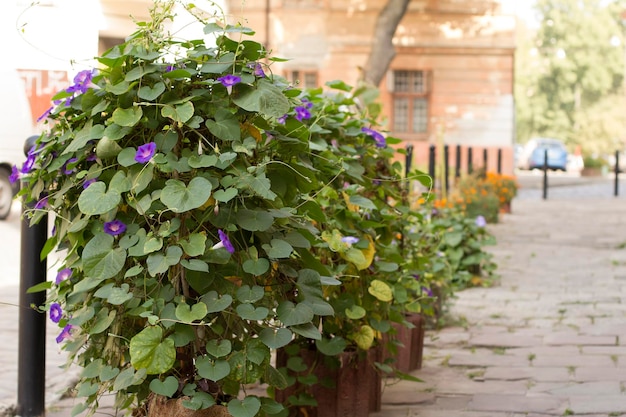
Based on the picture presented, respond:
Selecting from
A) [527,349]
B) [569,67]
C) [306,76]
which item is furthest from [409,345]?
[569,67]

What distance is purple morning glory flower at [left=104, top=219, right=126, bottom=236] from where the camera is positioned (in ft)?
9.59

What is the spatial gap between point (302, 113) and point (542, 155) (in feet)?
122

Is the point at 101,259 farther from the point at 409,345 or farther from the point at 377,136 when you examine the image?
the point at 409,345

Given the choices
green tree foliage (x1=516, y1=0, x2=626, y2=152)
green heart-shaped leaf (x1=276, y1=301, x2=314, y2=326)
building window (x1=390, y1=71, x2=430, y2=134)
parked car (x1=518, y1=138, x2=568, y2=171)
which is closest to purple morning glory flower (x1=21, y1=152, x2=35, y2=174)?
green heart-shaped leaf (x1=276, y1=301, x2=314, y2=326)

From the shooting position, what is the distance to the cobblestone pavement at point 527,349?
4508mm

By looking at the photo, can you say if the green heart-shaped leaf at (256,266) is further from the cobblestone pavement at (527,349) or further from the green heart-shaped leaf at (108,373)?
the cobblestone pavement at (527,349)

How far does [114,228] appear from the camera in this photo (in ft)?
9.60

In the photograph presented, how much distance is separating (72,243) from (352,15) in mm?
25771

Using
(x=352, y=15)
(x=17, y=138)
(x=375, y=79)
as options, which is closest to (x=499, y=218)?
(x=17, y=138)

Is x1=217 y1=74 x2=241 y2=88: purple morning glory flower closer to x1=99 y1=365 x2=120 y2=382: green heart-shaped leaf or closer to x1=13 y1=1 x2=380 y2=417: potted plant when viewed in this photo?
x1=13 y1=1 x2=380 y2=417: potted plant

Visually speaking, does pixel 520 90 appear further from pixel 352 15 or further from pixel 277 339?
pixel 277 339

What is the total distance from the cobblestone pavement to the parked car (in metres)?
30.0

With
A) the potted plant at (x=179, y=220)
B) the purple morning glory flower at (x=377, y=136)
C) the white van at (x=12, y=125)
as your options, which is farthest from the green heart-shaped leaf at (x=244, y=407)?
the purple morning glory flower at (x=377, y=136)

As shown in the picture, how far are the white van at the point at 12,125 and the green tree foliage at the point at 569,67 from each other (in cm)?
5470
